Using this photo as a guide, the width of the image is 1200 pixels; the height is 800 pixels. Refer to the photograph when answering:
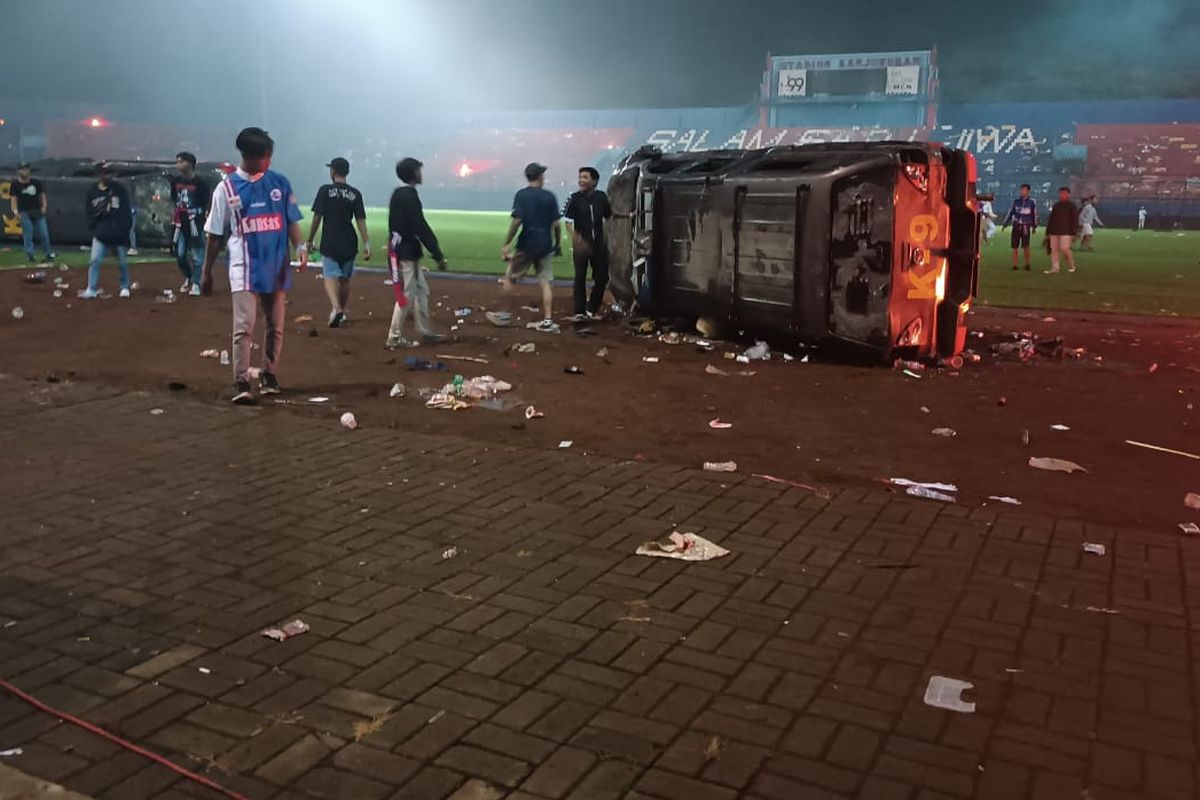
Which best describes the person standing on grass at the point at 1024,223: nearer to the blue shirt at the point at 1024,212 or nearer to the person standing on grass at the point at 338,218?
the blue shirt at the point at 1024,212

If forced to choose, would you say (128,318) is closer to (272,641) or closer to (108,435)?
(108,435)

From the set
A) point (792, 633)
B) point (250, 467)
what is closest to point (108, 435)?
point (250, 467)

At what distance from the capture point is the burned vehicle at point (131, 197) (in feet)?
72.4

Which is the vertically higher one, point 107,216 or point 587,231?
point 107,216

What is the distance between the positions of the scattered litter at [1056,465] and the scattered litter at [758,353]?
406 cm

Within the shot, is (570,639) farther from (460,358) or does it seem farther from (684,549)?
(460,358)

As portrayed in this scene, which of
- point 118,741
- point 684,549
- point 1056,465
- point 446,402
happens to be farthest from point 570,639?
point 446,402

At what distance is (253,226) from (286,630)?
15.8 ft

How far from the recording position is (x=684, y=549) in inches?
189

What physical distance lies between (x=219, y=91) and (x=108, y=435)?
61.9m

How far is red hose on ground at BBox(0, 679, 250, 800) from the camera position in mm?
2885

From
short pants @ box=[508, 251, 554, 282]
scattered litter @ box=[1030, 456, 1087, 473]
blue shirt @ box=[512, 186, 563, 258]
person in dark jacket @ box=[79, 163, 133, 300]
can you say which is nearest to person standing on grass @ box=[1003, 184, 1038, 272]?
A: short pants @ box=[508, 251, 554, 282]

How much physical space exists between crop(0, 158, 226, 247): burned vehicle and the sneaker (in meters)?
15.4

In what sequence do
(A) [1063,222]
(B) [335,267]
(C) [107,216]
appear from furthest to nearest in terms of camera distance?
(A) [1063,222] < (C) [107,216] < (B) [335,267]
